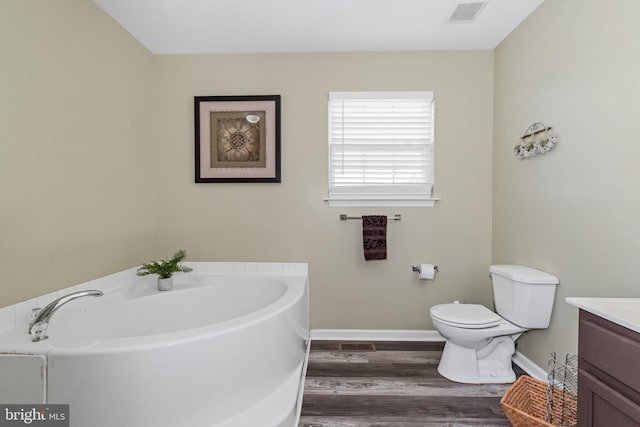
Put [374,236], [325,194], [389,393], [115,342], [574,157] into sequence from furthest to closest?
[325,194] → [374,236] → [389,393] → [574,157] → [115,342]

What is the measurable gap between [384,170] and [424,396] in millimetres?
1621

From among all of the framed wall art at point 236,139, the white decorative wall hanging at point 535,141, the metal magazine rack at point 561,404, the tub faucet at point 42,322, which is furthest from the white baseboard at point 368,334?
the tub faucet at point 42,322

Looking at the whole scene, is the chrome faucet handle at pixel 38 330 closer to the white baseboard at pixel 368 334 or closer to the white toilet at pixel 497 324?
the white baseboard at pixel 368 334

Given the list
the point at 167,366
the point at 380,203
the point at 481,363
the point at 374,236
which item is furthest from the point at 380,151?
the point at 167,366

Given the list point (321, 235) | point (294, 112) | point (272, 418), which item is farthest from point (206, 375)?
point (294, 112)

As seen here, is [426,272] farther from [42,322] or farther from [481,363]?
[42,322]

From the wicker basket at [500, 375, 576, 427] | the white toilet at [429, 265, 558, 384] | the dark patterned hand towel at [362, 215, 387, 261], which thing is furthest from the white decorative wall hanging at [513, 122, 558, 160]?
the wicker basket at [500, 375, 576, 427]

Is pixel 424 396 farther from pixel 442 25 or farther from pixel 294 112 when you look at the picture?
pixel 442 25

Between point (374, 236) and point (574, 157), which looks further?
point (374, 236)

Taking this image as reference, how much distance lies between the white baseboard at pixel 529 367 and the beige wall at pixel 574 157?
0.17 feet

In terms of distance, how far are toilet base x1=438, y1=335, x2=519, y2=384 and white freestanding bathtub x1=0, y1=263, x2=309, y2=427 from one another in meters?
1.00

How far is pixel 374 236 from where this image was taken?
246cm

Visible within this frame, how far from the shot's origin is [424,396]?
1.84 meters

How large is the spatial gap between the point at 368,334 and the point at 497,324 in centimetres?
101
